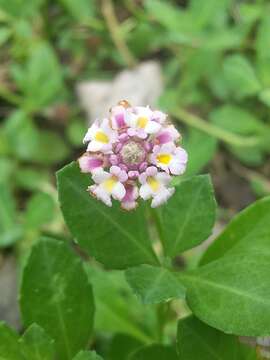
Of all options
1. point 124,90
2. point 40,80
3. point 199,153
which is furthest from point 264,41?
point 40,80

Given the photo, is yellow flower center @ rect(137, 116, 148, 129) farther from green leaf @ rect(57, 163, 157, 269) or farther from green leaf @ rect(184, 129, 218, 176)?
green leaf @ rect(184, 129, 218, 176)

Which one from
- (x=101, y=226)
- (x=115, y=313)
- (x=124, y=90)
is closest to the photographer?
(x=101, y=226)

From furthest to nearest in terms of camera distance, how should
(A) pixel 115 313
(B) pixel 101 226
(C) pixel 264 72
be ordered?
(C) pixel 264 72 < (A) pixel 115 313 < (B) pixel 101 226

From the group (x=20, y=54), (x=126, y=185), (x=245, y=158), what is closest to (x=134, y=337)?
(x=126, y=185)

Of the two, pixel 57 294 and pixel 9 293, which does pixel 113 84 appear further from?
pixel 57 294

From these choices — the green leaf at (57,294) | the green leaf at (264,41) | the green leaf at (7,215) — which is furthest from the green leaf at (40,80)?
the green leaf at (57,294)
